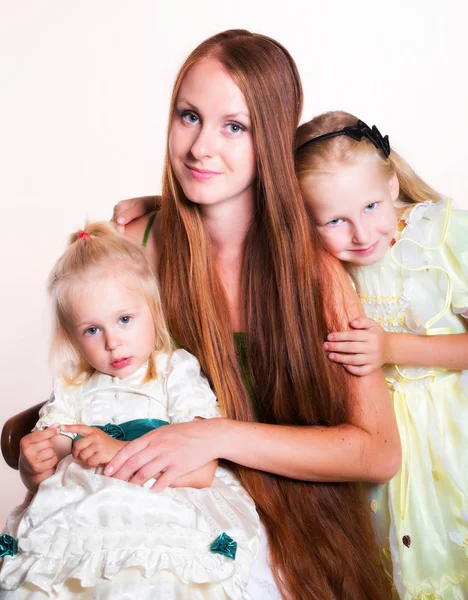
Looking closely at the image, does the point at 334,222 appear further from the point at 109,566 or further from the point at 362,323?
the point at 109,566

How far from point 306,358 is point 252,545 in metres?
0.61

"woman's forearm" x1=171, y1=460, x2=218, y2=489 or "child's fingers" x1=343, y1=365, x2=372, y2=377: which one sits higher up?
"child's fingers" x1=343, y1=365, x2=372, y2=377

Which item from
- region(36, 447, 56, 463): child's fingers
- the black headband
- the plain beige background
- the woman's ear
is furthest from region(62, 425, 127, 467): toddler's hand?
the plain beige background

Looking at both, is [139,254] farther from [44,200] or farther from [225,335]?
[44,200]

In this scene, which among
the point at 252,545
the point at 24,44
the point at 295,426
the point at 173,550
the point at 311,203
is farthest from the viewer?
the point at 24,44

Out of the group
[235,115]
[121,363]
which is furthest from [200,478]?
[235,115]

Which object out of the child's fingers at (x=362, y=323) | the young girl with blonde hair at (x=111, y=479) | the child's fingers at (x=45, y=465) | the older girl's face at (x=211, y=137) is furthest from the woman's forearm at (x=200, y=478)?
the older girl's face at (x=211, y=137)

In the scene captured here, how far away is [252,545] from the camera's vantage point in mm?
2248

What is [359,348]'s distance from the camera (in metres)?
2.57

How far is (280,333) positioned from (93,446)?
2.31 ft

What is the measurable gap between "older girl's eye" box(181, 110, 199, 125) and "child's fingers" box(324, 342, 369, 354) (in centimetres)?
76

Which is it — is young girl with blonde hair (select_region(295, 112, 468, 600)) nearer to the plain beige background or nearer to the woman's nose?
the woman's nose

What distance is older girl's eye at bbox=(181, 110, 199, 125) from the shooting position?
266 cm

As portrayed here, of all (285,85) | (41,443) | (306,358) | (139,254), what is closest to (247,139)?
(285,85)
